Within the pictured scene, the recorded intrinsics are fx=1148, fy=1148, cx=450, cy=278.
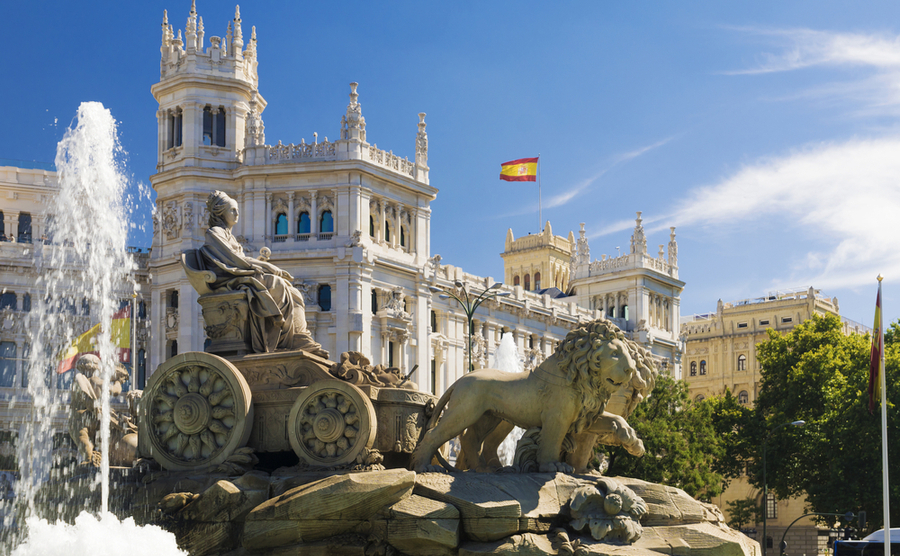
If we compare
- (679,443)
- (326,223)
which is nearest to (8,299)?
(326,223)

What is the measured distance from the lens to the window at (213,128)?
66.6 meters

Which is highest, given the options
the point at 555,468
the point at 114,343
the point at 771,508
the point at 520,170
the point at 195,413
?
the point at 520,170

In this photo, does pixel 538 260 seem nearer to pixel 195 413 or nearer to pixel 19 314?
pixel 19 314

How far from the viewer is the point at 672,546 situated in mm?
12672

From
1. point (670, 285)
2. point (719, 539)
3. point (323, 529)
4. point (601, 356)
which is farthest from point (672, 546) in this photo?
point (670, 285)

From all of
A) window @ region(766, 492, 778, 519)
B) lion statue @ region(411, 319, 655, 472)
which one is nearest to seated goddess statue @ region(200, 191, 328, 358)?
lion statue @ region(411, 319, 655, 472)

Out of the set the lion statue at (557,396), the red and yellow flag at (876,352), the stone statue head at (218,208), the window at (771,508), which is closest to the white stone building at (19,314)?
the red and yellow flag at (876,352)

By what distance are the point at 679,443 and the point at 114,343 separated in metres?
30.4

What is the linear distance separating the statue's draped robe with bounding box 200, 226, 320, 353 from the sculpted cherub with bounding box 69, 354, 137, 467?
6.62ft

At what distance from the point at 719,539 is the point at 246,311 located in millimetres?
6465

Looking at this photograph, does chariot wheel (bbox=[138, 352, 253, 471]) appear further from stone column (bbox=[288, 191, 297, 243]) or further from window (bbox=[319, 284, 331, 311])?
stone column (bbox=[288, 191, 297, 243])

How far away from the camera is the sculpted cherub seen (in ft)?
47.8

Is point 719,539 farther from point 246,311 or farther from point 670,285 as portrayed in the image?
point 670,285

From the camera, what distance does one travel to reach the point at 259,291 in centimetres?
1473
